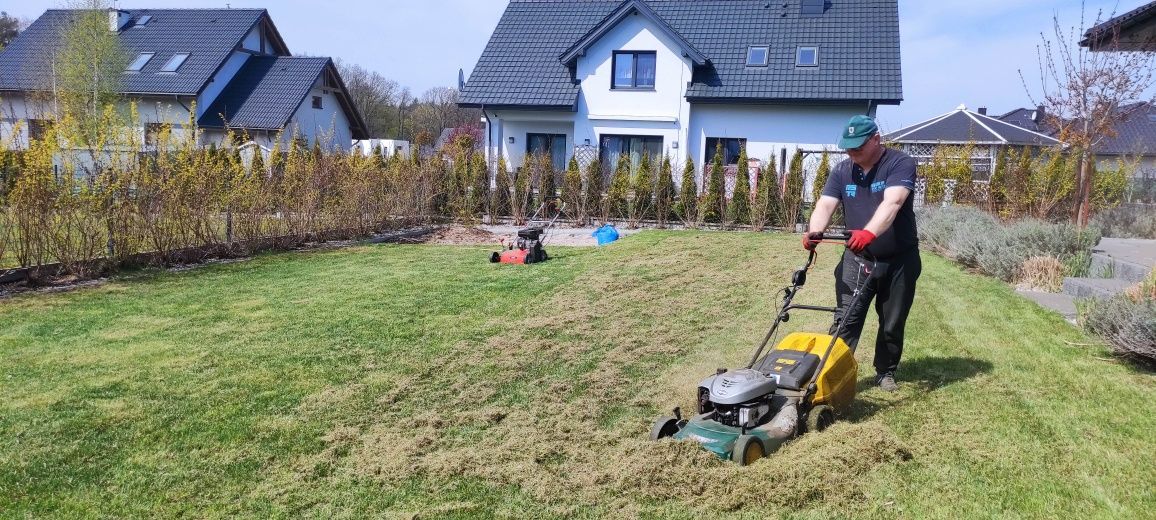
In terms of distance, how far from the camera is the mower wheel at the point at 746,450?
3582mm

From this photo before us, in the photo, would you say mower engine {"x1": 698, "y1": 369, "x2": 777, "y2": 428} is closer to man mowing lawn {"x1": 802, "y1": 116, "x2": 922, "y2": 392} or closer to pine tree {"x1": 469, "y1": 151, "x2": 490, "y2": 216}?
man mowing lawn {"x1": 802, "y1": 116, "x2": 922, "y2": 392}

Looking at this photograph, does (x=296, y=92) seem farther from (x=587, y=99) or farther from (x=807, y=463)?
(x=807, y=463)

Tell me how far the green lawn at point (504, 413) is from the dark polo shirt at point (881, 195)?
0.93m

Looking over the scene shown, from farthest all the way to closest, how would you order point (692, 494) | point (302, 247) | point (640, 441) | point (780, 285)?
point (302, 247) < point (780, 285) < point (640, 441) < point (692, 494)

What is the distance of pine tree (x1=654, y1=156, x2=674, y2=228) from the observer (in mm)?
16672

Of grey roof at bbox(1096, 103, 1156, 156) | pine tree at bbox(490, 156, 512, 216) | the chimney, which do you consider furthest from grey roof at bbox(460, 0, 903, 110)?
grey roof at bbox(1096, 103, 1156, 156)

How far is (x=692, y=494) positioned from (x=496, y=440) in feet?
3.79

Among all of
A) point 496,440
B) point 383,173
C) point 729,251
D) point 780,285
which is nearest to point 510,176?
point 383,173

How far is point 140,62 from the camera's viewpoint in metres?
28.1

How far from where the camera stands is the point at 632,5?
21.4 m

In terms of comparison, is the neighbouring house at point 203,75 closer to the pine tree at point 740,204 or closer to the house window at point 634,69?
the house window at point 634,69

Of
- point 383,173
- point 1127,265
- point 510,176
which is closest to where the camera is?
point 1127,265

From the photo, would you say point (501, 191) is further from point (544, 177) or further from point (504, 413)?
point (504, 413)

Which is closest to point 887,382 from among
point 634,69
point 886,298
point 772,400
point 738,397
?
point 886,298
